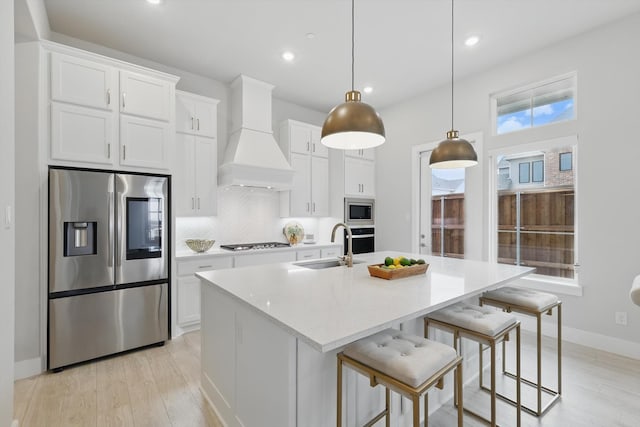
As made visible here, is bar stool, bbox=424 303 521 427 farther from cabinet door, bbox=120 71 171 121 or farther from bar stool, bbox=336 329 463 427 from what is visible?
cabinet door, bbox=120 71 171 121

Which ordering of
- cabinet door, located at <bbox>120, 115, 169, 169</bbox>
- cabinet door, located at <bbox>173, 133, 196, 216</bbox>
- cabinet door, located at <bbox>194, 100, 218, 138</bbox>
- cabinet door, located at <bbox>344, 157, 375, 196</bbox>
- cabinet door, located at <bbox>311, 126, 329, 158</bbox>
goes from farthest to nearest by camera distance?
cabinet door, located at <bbox>344, 157, 375, 196</bbox> < cabinet door, located at <bbox>311, 126, 329, 158</bbox> < cabinet door, located at <bbox>194, 100, 218, 138</bbox> < cabinet door, located at <bbox>173, 133, 196, 216</bbox> < cabinet door, located at <bbox>120, 115, 169, 169</bbox>

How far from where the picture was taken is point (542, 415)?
1.94m

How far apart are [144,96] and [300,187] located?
2.29m

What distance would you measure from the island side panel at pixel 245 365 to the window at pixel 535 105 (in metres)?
3.71

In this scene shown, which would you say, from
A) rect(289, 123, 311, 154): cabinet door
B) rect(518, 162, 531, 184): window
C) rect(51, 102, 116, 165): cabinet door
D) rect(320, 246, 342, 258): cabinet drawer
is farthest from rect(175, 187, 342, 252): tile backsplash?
rect(518, 162, 531, 184): window

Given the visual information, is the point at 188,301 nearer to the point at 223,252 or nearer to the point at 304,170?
the point at 223,252

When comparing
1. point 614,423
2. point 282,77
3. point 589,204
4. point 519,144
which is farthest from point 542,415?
point 282,77

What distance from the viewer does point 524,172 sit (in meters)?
3.54

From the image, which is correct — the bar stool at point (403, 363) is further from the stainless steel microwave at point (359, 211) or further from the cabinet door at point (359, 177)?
the cabinet door at point (359, 177)

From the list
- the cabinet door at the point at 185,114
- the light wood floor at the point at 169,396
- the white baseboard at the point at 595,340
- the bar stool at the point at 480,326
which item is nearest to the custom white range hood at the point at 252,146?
the cabinet door at the point at 185,114

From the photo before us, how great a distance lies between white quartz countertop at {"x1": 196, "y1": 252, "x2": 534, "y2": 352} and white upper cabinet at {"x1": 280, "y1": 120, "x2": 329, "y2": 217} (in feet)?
7.22

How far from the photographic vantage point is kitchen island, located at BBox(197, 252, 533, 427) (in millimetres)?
1279

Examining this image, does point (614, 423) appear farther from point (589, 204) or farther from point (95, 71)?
point (95, 71)

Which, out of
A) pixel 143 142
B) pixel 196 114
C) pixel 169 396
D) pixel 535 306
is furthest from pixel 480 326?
pixel 196 114
